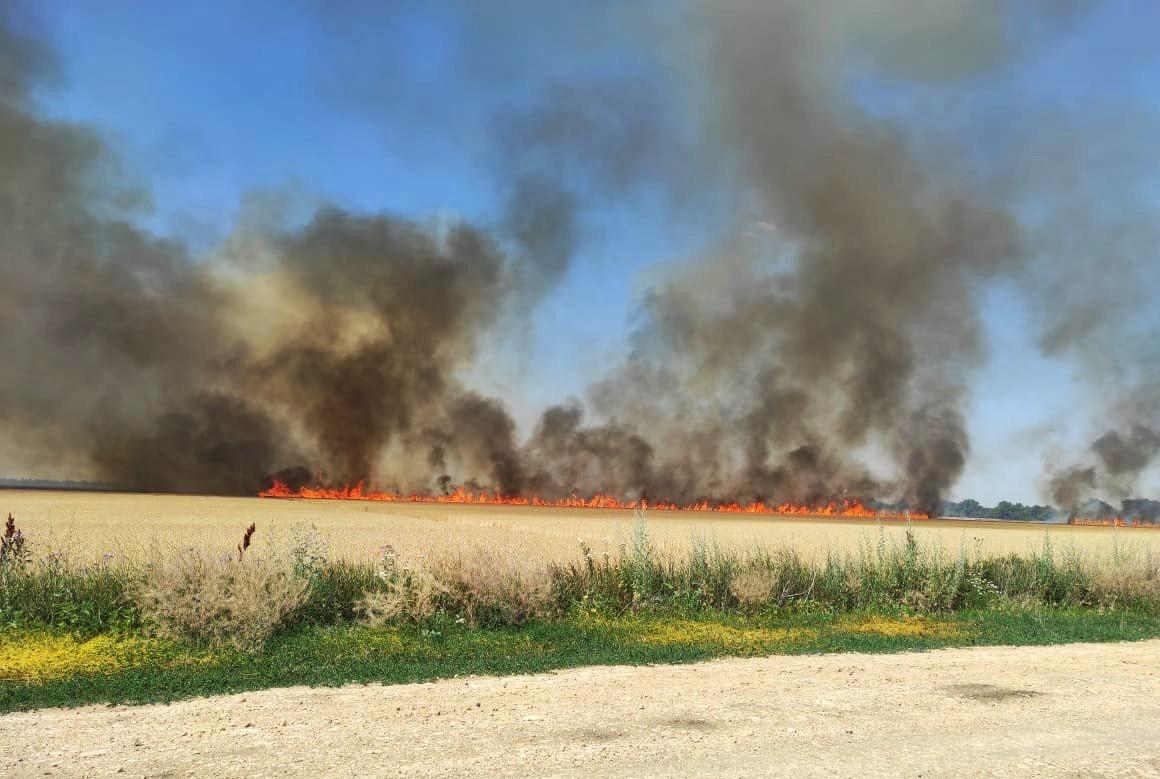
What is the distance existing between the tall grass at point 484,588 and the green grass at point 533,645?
0.53 meters

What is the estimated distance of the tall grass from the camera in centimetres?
1477

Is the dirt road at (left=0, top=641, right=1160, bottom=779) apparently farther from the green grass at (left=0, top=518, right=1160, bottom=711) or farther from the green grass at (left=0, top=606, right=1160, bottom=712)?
the green grass at (left=0, top=518, right=1160, bottom=711)

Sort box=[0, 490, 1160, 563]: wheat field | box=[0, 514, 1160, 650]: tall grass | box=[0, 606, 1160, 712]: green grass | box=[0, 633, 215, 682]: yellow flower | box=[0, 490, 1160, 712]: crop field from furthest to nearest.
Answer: box=[0, 490, 1160, 563]: wheat field < box=[0, 514, 1160, 650]: tall grass < box=[0, 490, 1160, 712]: crop field < box=[0, 633, 215, 682]: yellow flower < box=[0, 606, 1160, 712]: green grass

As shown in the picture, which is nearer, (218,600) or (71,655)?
(71,655)

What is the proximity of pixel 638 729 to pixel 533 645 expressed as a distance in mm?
5497

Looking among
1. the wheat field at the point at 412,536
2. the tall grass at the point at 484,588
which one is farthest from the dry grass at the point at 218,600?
the wheat field at the point at 412,536

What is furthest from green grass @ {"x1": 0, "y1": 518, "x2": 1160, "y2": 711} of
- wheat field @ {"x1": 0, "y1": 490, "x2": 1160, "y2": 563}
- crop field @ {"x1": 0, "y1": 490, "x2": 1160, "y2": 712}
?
wheat field @ {"x1": 0, "y1": 490, "x2": 1160, "y2": 563}

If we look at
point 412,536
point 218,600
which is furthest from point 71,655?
point 412,536

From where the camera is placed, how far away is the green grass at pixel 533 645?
38.5 feet

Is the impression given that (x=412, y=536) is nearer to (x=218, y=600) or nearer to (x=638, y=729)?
(x=218, y=600)

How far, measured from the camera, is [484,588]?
16.5 metres

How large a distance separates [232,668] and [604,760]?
7.00 m

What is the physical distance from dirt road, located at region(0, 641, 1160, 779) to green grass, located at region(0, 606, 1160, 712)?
0.68 m

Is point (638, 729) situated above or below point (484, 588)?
below
